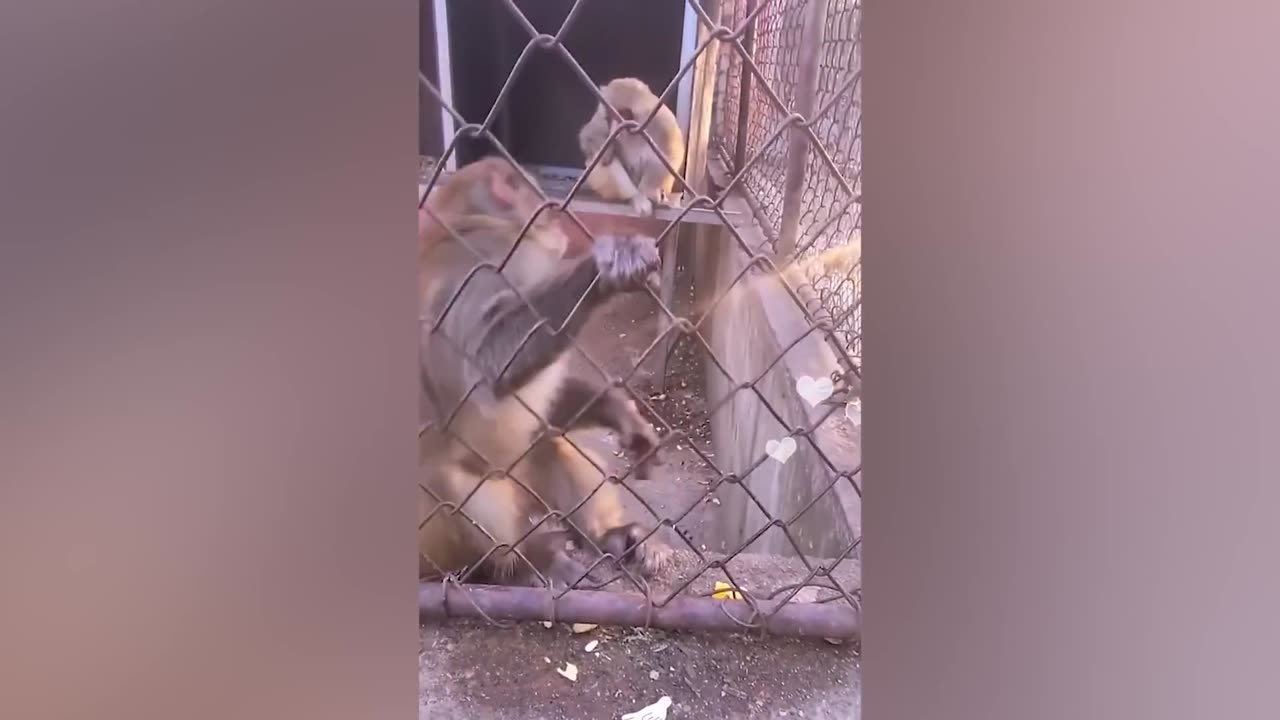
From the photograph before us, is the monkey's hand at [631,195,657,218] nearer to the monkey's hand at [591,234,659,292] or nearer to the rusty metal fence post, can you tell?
the monkey's hand at [591,234,659,292]

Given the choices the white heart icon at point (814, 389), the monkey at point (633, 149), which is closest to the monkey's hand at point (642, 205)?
the monkey at point (633, 149)

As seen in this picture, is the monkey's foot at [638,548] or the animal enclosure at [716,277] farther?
the monkey's foot at [638,548]

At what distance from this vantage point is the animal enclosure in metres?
0.72

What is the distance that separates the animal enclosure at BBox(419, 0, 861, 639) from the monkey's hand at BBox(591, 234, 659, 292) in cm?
1

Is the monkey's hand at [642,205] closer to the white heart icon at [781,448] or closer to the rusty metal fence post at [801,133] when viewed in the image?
the rusty metal fence post at [801,133]

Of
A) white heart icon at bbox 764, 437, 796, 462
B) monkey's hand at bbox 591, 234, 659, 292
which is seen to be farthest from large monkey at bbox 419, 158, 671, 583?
white heart icon at bbox 764, 437, 796, 462

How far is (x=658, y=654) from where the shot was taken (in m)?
0.82

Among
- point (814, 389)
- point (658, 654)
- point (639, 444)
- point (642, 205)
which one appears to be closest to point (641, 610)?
point (658, 654)

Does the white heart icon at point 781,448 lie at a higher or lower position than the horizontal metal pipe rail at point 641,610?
higher

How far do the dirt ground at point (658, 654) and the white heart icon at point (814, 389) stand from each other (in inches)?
4.2

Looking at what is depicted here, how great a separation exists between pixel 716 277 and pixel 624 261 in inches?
3.8

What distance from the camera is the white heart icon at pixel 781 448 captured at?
2.61 feet

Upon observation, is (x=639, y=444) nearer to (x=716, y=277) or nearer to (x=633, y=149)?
(x=716, y=277)
